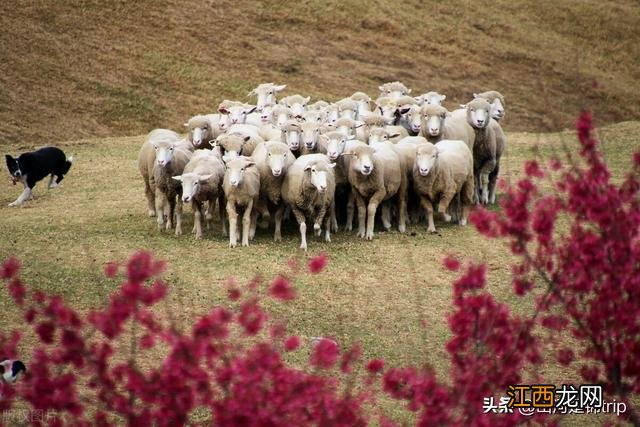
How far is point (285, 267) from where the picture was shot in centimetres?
1359

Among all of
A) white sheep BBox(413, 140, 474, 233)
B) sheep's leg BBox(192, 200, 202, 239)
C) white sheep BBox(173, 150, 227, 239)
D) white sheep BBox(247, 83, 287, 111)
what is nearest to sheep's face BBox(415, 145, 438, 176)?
white sheep BBox(413, 140, 474, 233)

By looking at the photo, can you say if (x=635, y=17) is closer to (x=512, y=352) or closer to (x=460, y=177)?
(x=460, y=177)

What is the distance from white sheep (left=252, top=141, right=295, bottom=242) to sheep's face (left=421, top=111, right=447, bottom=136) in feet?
10.2

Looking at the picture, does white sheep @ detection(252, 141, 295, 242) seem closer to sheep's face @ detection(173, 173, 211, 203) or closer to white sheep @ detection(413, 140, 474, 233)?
sheep's face @ detection(173, 173, 211, 203)

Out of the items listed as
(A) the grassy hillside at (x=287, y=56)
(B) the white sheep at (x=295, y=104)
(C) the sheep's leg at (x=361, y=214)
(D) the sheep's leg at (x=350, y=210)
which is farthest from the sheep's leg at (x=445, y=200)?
(A) the grassy hillside at (x=287, y=56)

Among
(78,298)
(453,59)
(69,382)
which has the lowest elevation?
(78,298)

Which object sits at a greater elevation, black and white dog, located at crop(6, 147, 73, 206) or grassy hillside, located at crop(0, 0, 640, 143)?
grassy hillside, located at crop(0, 0, 640, 143)

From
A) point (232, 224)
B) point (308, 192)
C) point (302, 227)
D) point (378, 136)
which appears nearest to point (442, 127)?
point (378, 136)

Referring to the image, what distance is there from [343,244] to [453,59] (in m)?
27.7

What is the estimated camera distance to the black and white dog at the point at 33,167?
17.9m

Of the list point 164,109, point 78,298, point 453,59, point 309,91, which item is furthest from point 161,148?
point 453,59

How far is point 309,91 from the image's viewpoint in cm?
3703

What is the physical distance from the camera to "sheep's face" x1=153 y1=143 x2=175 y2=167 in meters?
15.4

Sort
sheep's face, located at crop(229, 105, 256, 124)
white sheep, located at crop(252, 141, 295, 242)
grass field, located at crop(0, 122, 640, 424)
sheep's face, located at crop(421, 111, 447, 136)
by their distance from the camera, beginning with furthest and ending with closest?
sheep's face, located at crop(229, 105, 256, 124) < sheep's face, located at crop(421, 111, 447, 136) < white sheep, located at crop(252, 141, 295, 242) < grass field, located at crop(0, 122, 640, 424)
